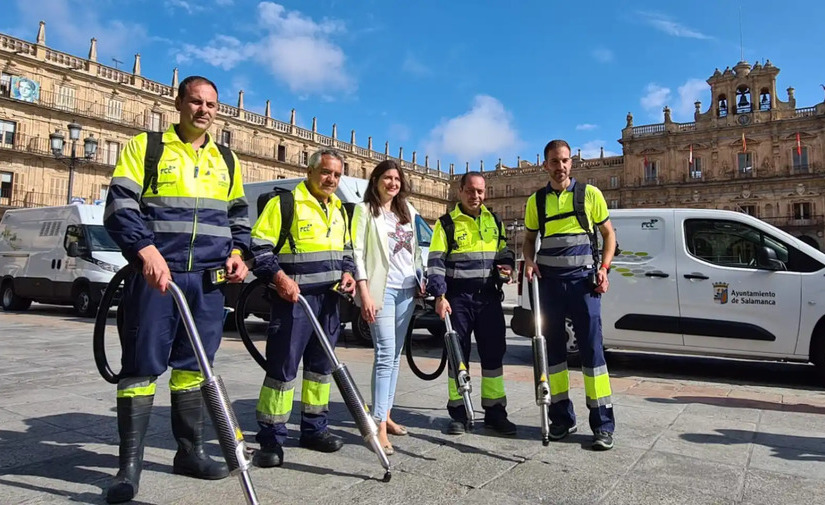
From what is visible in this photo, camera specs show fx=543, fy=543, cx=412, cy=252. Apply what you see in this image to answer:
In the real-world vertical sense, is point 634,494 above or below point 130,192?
below

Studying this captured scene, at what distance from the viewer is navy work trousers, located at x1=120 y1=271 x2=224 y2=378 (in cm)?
252

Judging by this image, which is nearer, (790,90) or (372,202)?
(372,202)

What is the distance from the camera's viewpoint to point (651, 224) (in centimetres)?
639

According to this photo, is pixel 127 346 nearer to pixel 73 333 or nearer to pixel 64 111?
pixel 73 333

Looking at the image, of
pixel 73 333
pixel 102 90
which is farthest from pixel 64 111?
pixel 73 333

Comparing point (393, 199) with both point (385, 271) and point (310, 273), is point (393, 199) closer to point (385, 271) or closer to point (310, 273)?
point (385, 271)

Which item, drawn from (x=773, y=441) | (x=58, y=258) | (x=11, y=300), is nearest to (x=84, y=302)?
(x=58, y=258)

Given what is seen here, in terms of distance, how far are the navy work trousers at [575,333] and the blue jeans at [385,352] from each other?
1.02 metres

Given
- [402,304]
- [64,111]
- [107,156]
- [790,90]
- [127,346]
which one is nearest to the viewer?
[127,346]

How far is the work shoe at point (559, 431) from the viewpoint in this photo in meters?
3.43

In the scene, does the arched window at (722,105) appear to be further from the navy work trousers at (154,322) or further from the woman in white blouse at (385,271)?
the navy work trousers at (154,322)

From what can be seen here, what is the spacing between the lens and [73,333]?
29.3ft

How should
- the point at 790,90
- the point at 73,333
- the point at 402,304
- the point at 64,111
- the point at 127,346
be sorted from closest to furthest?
the point at 127,346 < the point at 402,304 < the point at 73,333 < the point at 64,111 < the point at 790,90

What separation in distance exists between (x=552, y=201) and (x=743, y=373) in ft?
14.4
